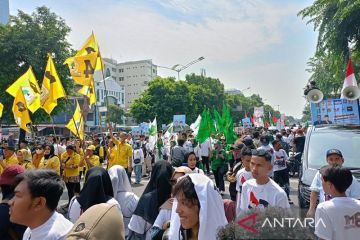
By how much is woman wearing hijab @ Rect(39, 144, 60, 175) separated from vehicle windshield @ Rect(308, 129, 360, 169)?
525 cm

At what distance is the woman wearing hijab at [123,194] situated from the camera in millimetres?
3947

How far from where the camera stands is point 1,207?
2.94 metres

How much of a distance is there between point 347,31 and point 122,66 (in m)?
115

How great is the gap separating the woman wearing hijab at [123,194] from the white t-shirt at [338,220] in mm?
1893

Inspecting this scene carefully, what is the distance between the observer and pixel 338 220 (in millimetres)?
2951

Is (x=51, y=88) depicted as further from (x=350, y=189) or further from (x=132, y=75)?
(x=132, y=75)

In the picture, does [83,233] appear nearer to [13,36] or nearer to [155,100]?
[13,36]

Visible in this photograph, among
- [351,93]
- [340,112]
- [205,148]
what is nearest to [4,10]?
[205,148]

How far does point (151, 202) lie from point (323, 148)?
160 inches

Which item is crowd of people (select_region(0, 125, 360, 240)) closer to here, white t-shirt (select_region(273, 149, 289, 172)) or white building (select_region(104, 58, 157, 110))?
white t-shirt (select_region(273, 149, 289, 172))

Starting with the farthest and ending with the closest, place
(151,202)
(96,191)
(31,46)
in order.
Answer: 1. (31,46)
2. (151,202)
3. (96,191)

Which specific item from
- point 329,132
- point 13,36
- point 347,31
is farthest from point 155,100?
point 329,132

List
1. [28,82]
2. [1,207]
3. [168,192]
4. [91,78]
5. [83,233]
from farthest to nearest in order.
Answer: [28,82] < [91,78] < [168,192] < [1,207] < [83,233]

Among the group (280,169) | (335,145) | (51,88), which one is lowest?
(280,169)
